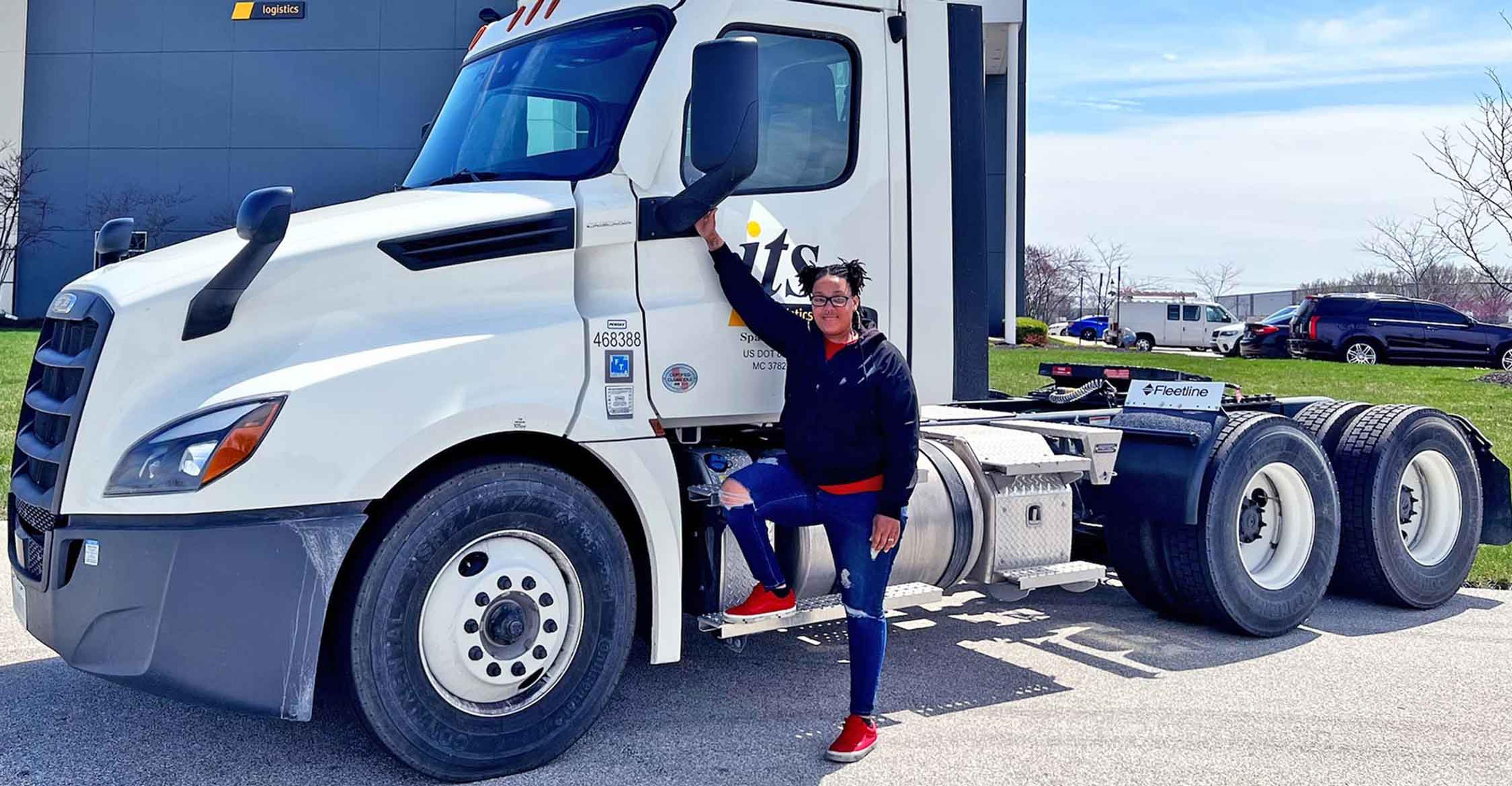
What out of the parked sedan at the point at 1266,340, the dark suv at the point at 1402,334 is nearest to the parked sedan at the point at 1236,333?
the parked sedan at the point at 1266,340

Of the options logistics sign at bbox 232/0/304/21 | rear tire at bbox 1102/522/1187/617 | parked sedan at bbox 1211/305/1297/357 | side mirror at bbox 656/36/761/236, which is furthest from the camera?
logistics sign at bbox 232/0/304/21

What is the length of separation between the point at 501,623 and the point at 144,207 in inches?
1511

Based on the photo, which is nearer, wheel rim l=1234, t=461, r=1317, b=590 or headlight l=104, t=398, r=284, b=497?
headlight l=104, t=398, r=284, b=497

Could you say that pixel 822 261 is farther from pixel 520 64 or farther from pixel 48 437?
pixel 48 437

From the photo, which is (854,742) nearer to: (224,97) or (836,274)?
(836,274)

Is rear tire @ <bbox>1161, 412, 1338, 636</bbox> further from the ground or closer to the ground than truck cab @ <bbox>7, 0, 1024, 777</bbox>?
closer to the ground

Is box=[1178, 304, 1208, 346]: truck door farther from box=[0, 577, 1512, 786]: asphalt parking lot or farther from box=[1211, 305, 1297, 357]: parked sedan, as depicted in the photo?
box=[0, 577, 1512, 786]: asphalt parking lot

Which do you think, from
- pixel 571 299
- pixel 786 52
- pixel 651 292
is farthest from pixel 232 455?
pixel 786 52

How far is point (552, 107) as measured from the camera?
5.29 metres

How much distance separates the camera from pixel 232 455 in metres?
4.09

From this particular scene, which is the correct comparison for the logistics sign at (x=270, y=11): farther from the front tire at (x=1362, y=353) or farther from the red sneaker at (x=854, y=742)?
the red sneaker at (x=854, y=742)

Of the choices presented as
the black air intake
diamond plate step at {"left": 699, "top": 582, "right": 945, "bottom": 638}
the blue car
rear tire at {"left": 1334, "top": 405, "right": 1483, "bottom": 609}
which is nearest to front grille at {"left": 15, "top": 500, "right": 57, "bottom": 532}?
the black air intake

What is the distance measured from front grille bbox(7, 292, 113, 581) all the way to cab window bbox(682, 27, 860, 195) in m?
2.42

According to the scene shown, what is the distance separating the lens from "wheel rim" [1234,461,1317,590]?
22.9ft
